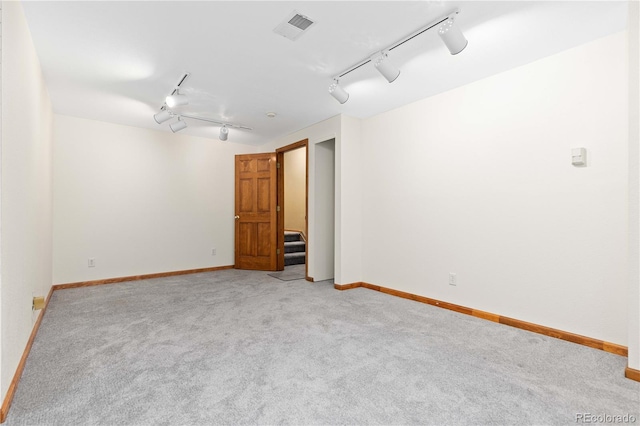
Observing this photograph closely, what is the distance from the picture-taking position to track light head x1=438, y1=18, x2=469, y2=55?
212cm

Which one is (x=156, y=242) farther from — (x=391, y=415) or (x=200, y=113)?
(x=391, y=415)

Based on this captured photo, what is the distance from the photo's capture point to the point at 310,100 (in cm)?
376

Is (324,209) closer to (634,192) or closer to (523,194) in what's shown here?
(523,194)

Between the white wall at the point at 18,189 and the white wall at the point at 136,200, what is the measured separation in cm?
175

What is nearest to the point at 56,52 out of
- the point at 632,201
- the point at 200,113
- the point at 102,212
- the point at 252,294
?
the point at 200,113

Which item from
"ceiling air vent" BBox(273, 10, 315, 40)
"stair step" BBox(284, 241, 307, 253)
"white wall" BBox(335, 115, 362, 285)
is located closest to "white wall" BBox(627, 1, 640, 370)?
"ceiling air vent" BBox(273, 10, 315, 40)

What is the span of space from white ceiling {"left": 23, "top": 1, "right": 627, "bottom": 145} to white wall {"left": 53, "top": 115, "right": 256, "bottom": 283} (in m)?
1.00

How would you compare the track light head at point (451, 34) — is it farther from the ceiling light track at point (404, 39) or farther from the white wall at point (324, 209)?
the white wall at point (324, 209)

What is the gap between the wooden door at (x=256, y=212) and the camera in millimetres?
5676

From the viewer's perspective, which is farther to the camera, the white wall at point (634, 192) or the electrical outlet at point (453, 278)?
the electrical outlet at point (453, 278)

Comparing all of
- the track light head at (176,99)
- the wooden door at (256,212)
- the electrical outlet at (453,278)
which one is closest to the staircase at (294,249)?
the wooden door at (256,212)

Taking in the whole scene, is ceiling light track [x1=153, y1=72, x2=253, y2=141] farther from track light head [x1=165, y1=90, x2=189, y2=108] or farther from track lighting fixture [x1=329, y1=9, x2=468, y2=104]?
track lighting fixture [x1=329, y1=9, x2=468, y2=104]

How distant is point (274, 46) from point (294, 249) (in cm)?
463

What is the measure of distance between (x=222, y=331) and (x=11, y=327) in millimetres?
1369
